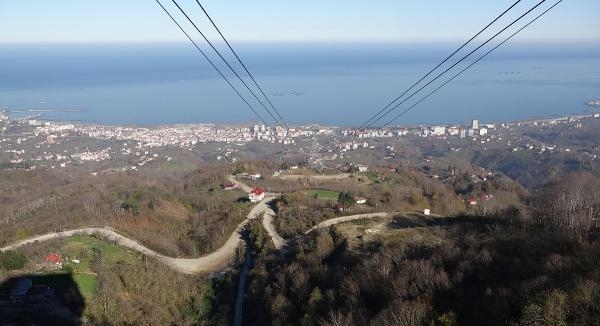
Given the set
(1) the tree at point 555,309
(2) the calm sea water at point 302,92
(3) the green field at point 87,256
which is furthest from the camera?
(2) the calm sea water at point 302,92

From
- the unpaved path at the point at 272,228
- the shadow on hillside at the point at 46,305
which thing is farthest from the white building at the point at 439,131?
the shadow on hillside at the point at 46,305

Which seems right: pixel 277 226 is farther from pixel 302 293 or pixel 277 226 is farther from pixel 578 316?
pixel 578 316

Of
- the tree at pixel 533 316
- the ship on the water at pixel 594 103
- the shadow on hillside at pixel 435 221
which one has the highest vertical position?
the ship on the water at pixel 594 103

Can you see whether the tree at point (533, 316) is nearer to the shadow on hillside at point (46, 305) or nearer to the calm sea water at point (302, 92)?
the shadow on hillside at point (46, 305)

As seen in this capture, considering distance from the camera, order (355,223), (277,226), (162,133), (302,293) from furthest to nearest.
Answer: (162,133) → (277,226) → (355,223) → (302,293)

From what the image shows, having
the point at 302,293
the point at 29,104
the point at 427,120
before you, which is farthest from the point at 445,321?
the point at 29,104

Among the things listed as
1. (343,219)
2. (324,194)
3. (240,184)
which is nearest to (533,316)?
(343,219)

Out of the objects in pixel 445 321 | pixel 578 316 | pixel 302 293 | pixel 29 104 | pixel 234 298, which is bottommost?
pixel 234 298

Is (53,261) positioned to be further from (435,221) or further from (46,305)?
(435,221)
